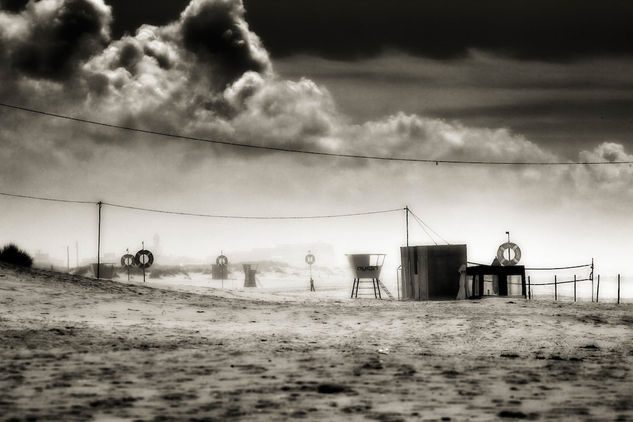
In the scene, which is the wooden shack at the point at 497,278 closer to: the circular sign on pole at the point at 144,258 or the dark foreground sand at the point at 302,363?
the dark foreground sand at the point at 302,363

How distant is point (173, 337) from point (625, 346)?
8.21m

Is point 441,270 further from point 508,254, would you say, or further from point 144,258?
point 144,258

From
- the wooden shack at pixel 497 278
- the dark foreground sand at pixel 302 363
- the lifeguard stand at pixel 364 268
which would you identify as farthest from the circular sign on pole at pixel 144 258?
the dark foreground sand at pixel 302 363

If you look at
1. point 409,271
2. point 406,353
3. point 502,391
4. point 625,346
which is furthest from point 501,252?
point 502,391

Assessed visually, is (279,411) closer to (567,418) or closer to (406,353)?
(567,418)

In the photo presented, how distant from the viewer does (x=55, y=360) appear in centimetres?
959

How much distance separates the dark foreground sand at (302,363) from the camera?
22.3 feet

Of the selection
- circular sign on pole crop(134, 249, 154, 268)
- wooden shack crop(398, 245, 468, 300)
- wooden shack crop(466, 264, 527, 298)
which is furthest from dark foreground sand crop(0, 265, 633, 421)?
circular sign on pole crop(134, 249, 154, 268)

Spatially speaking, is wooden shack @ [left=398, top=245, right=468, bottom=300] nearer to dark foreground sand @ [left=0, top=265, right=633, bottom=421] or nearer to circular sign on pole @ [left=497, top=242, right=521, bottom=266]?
circular sign on pole @ [left=497, top=242, right=521, bottom=266]

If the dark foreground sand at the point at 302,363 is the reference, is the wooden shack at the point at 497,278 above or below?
above

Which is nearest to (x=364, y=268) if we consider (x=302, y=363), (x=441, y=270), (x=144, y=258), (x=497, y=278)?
(x=441, y=270)

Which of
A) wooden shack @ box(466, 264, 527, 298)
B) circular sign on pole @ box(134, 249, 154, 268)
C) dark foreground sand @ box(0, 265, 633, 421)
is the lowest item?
dark foreground sand @ box(0, 265, 633, 421)

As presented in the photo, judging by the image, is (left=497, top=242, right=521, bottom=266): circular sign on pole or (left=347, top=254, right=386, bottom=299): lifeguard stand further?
(left=347, top=254, right=386, bottom=299): lifeguard stand

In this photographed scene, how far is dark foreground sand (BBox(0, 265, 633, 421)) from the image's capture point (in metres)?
6.79
